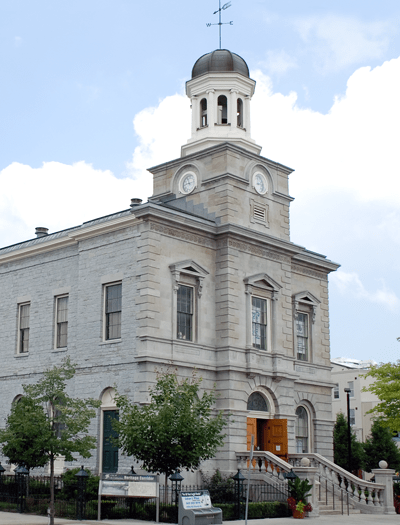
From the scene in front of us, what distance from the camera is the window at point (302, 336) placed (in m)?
38.0

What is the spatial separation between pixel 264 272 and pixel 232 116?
8608 mm

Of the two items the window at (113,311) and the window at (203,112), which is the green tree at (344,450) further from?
the window at (113,311)

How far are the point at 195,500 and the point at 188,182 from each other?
683 inches

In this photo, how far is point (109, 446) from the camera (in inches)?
1188

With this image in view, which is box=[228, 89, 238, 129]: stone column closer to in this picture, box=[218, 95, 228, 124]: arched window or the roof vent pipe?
box=[218, 95, 228, 124]: arched window

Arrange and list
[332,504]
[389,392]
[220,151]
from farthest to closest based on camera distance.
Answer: [389,392]
[220,151]
[332,504]

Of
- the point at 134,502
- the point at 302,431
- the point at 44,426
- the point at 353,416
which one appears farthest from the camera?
the point at 353,416

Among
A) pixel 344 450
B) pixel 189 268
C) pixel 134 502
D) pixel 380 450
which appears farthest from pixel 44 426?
pixel 380 450

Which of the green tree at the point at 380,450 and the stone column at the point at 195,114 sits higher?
the stone column at the point at 195,114

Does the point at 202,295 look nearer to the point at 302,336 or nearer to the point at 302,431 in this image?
the point at 302,336

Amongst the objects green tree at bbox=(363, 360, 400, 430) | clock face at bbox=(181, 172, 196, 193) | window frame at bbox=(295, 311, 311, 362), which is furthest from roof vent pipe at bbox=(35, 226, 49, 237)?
green tree at bbox=(363, 360, 400, 430)

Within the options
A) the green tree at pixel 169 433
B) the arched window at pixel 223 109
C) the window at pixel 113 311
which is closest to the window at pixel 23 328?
the window at pixel 113 311

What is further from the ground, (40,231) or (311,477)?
(40,231)

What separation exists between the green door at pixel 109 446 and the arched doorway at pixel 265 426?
612 cm
